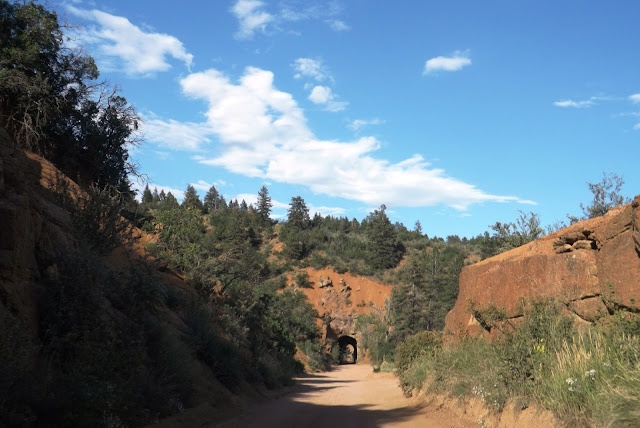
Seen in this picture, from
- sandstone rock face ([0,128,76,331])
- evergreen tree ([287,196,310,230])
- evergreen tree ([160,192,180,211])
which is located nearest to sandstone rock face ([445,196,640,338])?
sandstone rock face ([0,128,76,331])

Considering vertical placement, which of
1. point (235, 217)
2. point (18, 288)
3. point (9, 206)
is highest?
point (235, 217)

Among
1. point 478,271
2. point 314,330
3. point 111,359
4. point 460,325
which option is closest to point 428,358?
point 460,325

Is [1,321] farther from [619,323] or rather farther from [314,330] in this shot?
[314,330]

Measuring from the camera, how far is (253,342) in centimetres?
2206

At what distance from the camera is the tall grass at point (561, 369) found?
6430 millimetres

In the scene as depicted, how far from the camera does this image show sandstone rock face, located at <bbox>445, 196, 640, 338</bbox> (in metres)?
8.12

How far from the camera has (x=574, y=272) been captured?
9617 millimetres

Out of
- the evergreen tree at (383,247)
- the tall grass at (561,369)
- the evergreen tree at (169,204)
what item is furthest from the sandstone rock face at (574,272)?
the evergreen tree at (383,247)

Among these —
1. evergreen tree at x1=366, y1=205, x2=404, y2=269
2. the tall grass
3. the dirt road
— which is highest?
evergreen tree at x1=366, y1=205, x2=404, y2=269

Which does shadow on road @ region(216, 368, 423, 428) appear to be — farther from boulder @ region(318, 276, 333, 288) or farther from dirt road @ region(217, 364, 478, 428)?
boulder @ region(318, 276, 333, 288)

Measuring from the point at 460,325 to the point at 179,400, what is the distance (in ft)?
28.0

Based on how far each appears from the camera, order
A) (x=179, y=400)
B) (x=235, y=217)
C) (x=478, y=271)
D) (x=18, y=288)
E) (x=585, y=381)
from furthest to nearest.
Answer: (x=235, y=217) → (x=478, y=271) → (x=179, y=400) → (x=18, y=288) → (x=585, y=381)

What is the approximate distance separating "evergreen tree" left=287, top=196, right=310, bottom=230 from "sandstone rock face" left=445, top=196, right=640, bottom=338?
7367 centimetres

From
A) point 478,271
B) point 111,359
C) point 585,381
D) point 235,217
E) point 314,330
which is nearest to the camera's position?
point 585,381
